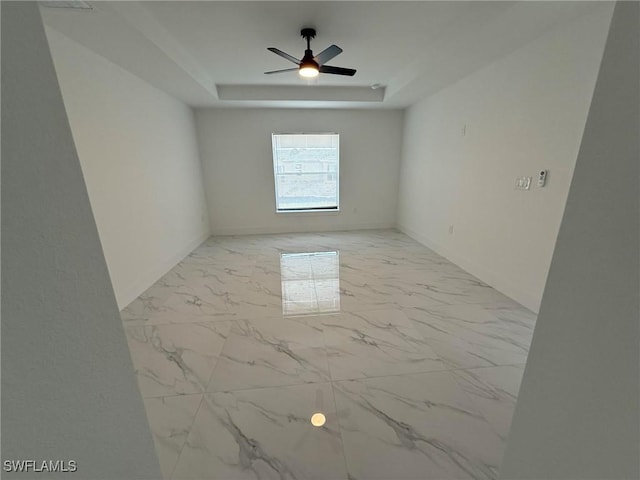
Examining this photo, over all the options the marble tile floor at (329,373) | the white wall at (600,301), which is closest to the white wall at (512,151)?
the marble tile floor at (329,373)

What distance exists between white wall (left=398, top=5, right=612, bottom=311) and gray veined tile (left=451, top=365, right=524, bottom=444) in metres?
1.09

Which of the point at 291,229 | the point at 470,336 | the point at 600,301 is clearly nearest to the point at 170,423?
the point at 600,301

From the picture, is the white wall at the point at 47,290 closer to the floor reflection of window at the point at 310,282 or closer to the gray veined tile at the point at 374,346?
the gray veined tile at the point at 374,346

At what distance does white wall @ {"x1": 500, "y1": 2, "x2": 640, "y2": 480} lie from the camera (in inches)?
19.1

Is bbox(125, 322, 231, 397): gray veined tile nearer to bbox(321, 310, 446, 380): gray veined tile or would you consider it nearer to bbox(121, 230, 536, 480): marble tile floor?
bbox(121, 230, 536, 480): marble tile floor

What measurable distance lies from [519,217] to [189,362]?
3.08 m

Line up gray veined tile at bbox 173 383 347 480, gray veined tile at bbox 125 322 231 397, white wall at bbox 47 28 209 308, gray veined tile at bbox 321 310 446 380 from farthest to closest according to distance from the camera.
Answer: white wall at bbox 47 28 209 308, gray veined tile at bbox 321 310 446 380, gray veined tile at bbox 125 322 231 397, gray veined tile at bbox 173 383 347 480

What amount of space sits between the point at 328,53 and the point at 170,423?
9.95 ft

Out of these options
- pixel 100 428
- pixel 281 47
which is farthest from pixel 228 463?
pixel 281 47

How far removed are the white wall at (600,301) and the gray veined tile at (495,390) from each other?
2.71 ft

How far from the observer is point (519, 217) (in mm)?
2574

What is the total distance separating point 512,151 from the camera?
262 centimetres

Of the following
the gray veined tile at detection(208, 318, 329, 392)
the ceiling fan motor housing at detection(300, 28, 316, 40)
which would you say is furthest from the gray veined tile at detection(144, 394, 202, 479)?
the ceiling fan motor housing at detection(300, 28, 316, 40)

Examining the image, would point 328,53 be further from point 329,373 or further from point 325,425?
point 325,425
